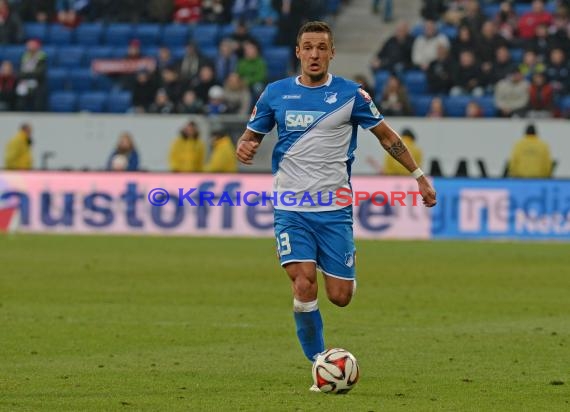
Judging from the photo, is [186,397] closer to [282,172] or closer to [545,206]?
[282,172]

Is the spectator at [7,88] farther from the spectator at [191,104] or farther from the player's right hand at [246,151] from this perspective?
the player's right hand at [246,151]

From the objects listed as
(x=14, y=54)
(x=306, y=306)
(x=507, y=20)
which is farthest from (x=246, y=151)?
(x=14, y=54)

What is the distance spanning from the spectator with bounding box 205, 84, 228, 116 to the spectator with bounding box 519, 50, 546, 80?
6.03m

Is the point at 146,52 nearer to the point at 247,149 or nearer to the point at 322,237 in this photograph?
the point at 247,149

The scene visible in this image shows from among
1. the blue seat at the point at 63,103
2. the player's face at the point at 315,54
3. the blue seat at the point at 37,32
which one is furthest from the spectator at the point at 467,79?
the player's face at the point at 315,54

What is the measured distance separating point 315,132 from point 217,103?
19.5m

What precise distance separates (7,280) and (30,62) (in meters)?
14.1

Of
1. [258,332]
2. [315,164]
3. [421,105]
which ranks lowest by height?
[258,332]

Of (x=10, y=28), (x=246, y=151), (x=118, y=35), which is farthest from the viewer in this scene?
(x=10, y=28)

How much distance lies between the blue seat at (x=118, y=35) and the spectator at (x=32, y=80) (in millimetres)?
2445

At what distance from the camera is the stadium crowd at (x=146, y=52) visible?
3002cm

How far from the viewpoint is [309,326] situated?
928 cm

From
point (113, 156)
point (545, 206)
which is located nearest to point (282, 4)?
point (113, 156)

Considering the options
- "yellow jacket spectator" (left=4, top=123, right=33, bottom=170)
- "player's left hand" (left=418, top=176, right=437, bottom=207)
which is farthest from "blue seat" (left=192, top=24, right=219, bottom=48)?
"player's left hand" (left=418, top=176, right=437, bottom=207)
